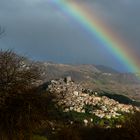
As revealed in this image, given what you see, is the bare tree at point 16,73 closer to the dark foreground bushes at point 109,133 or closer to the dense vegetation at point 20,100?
the dense vegetation at point 20,100

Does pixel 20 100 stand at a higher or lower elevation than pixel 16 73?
lower

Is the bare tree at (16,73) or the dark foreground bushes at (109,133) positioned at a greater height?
the bare tree at (16,73)

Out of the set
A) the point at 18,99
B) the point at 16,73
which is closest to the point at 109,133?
the point at 16,73

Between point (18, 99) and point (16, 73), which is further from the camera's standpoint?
point (16, 73)

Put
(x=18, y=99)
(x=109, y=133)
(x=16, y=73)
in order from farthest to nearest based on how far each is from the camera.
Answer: (x=109, y=133) → (x=16, y=73) → (x=18, y=99)

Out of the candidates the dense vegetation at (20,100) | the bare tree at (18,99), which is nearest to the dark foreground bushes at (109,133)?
the dense vegetation at (20,100)

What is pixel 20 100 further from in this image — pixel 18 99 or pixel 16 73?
pixel 16 73

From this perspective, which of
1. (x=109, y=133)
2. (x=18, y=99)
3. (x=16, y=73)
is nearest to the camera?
(x=18, y=99)

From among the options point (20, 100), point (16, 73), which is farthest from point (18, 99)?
point (16, 73)

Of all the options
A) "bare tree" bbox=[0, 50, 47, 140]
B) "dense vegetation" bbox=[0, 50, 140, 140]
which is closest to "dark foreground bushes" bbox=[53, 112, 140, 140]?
"dense vegetation" bbox=[0, 50, 140, 140]

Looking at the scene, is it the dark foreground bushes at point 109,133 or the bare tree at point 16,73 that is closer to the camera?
the bare tree at point 16,73

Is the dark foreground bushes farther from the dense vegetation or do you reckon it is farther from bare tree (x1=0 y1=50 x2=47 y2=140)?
bare tree (x1=0 y1=50 x2=47 y2=140)
